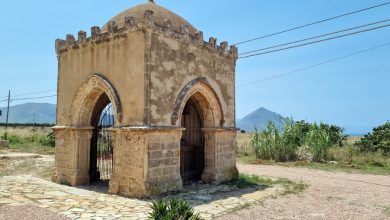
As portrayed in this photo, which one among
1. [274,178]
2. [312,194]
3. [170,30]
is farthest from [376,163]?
[170,30]

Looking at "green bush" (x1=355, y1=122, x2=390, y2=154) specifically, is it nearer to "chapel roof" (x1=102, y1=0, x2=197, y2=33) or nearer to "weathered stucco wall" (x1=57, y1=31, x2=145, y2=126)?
"chapel roof" (x1=102, y1=0, x2=197, y2=33)

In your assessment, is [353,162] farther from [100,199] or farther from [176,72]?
[100,199]

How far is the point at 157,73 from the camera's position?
8.98m

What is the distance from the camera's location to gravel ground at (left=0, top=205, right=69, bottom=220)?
21.3 feet

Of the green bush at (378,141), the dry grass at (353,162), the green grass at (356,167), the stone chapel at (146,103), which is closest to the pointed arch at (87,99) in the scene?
the stone chapel at (146,103)

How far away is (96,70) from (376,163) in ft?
48.4

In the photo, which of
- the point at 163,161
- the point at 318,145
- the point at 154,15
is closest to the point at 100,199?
the point at 163,161

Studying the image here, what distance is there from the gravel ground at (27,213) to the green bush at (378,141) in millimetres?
19204

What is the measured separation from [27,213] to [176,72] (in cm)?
503

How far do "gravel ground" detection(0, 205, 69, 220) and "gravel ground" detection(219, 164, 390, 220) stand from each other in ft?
11.2

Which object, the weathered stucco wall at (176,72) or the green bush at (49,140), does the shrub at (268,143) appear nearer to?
the weathered stucco wall at (176,72)

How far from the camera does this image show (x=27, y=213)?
6.76 meters

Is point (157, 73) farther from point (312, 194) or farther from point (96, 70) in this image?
point (312, 194)

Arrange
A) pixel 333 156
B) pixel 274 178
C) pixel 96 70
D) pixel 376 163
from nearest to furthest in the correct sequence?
1. pixel 96 70
2. pixel 274 178
3. pixel 376 163
4. pixel 333 156
